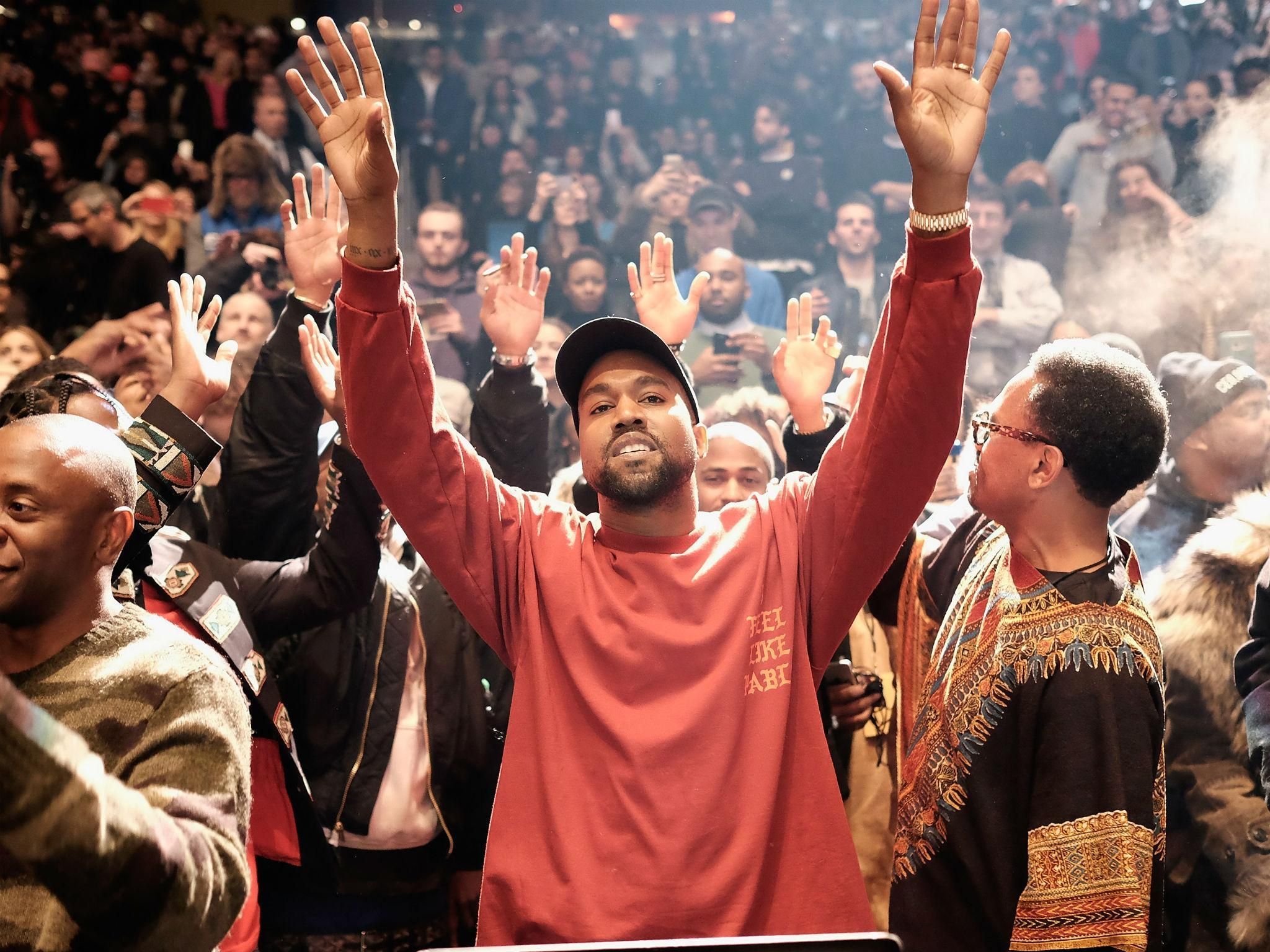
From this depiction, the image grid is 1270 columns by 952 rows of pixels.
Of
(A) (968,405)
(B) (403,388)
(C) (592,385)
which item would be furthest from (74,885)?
(A) (968,405)

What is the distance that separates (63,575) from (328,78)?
2.94ft

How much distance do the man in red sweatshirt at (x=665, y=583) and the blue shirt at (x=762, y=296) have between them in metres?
4.13

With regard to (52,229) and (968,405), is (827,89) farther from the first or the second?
(52,229)

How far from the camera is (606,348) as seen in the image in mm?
2180

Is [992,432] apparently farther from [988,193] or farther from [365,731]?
[988,193]

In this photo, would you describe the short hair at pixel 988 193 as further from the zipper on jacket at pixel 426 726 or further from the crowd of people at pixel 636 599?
the zipper on jacket at pixel 426 726

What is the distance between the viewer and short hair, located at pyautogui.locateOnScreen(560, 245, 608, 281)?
6113mm

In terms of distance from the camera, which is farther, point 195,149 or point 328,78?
point 195,149

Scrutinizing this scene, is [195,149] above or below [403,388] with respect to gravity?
above

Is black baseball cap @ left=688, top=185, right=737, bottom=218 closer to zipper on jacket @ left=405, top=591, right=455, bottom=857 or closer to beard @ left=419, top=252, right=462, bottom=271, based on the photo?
beard @ left=419, top=252, right=462, bottom=271

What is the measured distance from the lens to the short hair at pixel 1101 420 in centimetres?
219

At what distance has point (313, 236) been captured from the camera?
3008 millimetres

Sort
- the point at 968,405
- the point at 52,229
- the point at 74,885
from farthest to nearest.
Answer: the point at 52,229, the point at 968,405, the point at 74,885

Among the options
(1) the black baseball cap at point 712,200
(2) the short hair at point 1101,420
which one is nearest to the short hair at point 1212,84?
(1) the black baseball cap at point 712,200
